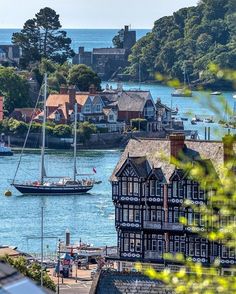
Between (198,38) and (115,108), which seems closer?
(115,108)

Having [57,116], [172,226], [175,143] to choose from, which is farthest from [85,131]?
[175,143]

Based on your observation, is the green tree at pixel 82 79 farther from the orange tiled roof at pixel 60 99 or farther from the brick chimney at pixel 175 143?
the brick chimney at pixel 175 143

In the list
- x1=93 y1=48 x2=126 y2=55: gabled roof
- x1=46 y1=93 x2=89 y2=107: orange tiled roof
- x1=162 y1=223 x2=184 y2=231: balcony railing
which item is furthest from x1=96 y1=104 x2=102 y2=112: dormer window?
x1=93 y1=48 x2=126 y2=55: gabled roof

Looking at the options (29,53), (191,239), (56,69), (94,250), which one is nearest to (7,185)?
(94,250)

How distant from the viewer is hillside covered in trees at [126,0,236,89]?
114750 mm

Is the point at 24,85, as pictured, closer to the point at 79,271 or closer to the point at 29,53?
the point at 29,53

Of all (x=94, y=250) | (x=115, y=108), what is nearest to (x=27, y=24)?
(x=115, y=108)

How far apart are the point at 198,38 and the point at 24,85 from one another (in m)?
46.3

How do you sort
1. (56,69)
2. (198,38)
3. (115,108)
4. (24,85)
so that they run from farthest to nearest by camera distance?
1. (198,38)
2. (56,69)
3. (24,85)
4. (115,108)

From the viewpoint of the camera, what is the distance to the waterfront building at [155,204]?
81.4 ft

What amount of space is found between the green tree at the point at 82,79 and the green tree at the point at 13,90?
2957mm

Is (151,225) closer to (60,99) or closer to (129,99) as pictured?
(60,99)

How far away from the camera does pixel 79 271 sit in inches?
1123

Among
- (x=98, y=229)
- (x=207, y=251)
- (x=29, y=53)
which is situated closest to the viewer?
(x=207, y=251)
